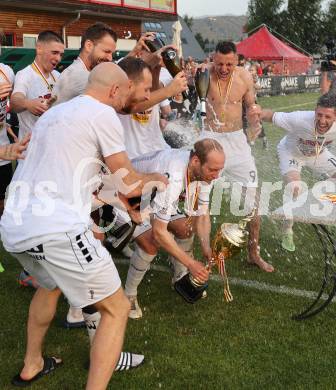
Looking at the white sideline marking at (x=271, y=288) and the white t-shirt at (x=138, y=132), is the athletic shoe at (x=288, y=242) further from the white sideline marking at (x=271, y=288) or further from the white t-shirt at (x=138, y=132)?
the white t-shirt at (x=138, y=132)

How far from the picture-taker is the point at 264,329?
409cm

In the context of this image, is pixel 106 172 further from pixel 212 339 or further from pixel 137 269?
pixel 212 339

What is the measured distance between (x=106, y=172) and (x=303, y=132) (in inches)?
116

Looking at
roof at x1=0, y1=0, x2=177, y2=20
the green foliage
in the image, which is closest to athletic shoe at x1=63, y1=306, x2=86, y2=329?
roof at x1=0, y1=0, x2=177, y2=20

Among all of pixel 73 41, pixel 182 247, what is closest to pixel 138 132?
pixel 182 247

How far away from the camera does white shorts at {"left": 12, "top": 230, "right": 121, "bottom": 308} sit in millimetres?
2752

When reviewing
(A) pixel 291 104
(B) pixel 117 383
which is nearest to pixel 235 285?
(B) pixel 117 383

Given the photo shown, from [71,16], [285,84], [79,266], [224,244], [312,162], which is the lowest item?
[285,84]

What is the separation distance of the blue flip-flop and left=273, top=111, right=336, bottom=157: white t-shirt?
140 inches

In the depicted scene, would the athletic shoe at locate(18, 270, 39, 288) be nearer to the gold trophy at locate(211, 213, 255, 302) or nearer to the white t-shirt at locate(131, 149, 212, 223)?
the white t-shirt at locate(131, 149, 212, 223)

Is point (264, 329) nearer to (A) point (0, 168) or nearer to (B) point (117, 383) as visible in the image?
(B) point (117, 383)

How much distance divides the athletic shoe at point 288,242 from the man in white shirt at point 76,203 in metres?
3.33

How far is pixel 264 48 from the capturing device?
3738 centimetres

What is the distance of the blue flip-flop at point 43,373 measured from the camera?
3406 mm
